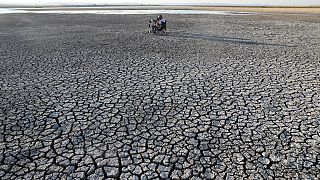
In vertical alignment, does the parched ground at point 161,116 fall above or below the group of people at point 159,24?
below

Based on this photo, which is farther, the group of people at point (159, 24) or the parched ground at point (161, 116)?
the group of people at point (159, 24)

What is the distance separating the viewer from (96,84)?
29.4 ft

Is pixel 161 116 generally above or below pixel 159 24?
below

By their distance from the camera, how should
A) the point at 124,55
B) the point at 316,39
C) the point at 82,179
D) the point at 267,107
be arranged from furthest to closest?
the point at 316,39, the point at 124,55, the point at 267,107, the point at 82,179

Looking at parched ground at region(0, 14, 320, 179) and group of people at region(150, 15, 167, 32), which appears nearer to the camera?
parched ground at region(0, 14, 320, 179)

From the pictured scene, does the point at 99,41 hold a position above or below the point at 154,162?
above

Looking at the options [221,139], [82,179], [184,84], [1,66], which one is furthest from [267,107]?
[1,66]

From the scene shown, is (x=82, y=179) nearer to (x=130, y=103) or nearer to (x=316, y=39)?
(x=130, y=103)

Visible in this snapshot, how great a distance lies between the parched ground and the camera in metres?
4.84

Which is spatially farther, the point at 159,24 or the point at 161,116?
the point at 159,24

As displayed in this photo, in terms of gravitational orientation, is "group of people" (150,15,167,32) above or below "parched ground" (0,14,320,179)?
above

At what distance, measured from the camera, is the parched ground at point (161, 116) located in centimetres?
484

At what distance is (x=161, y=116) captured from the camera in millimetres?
6719

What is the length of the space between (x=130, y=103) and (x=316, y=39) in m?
14.2
